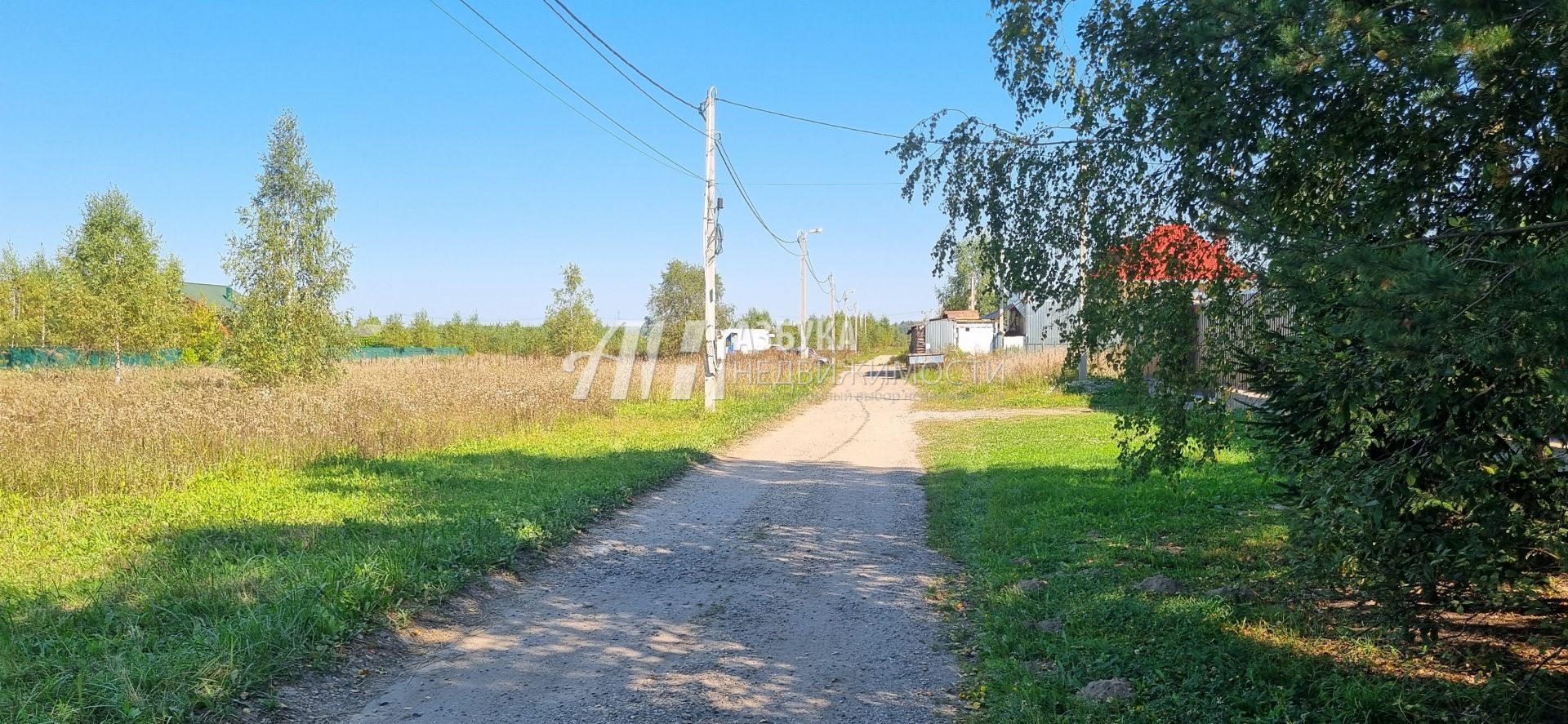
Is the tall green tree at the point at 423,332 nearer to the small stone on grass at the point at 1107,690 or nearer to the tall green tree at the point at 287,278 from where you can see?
the tall green tree at the point at 287,278

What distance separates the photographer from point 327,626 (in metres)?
4.54

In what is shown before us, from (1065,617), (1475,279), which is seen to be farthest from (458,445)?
(1475,279)

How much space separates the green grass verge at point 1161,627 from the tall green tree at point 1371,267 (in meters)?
0.41

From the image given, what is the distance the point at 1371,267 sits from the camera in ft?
8.23

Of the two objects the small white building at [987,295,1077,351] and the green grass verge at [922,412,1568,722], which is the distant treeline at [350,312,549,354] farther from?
the green grass verge at [922,412,1568,722]

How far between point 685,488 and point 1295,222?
7.17m

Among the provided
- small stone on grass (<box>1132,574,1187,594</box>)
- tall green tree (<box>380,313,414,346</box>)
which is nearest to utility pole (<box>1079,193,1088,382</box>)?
small stone on grass (<box>1132,574,1187,594</box>)

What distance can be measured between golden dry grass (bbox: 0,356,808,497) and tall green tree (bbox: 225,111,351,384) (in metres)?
0.70

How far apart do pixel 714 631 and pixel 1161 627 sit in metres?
2.46

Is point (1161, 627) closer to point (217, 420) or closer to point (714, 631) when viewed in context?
point (714, 631)

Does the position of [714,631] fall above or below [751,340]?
below

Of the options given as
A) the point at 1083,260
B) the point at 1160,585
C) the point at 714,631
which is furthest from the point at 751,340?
the point at 714,631

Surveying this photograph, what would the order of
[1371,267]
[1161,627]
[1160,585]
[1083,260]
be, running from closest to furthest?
1. [1371,267]
2. [1161,627]
3. [1160,585]
4. [1083,260]

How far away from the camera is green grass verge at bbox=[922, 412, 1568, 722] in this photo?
362 cm
